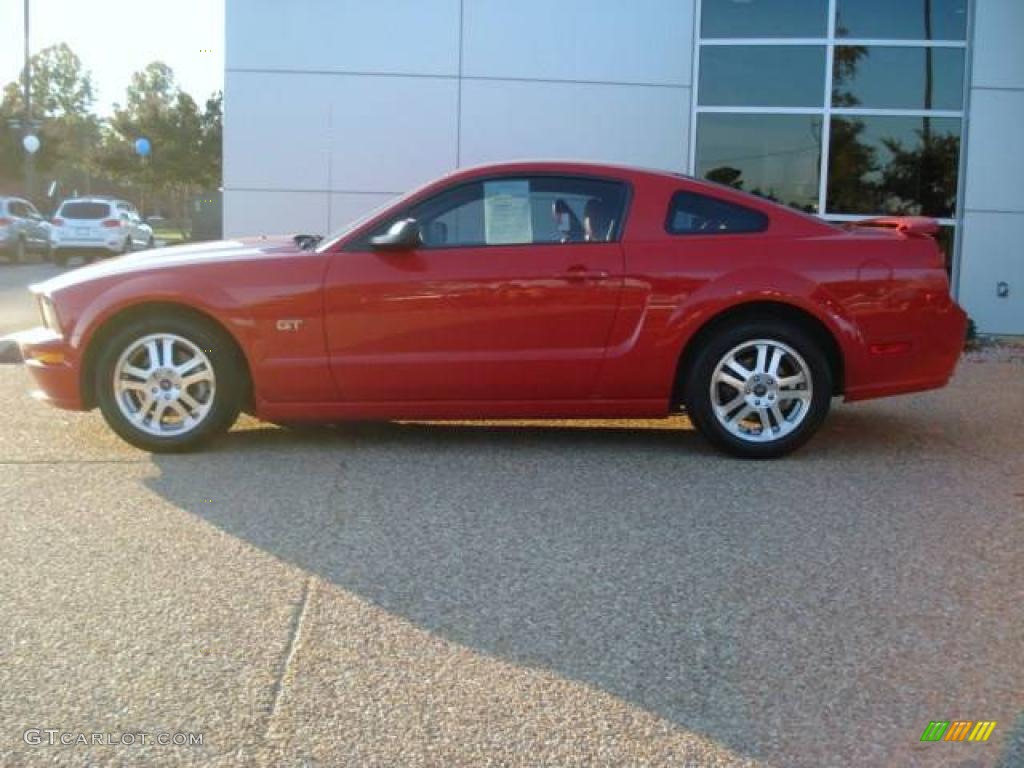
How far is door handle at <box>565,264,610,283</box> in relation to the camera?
655 cm

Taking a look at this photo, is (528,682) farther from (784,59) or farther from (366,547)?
(784,59)

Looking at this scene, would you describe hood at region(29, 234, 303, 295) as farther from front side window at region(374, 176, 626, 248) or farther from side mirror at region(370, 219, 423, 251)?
front side window at region(374, 176, 626, 248)

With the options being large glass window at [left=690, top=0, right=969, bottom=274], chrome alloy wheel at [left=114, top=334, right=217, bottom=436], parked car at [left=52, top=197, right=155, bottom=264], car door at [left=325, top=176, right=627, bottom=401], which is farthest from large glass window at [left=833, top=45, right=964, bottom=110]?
parked car at [left=52, top=197, right=155, bottom=264]

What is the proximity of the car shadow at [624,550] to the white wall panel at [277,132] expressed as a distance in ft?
18.7

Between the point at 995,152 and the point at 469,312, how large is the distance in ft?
25.9

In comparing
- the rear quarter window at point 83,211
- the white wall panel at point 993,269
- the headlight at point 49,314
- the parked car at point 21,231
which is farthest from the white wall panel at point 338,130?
the parked car at point 21,231

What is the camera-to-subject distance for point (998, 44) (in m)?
12.2

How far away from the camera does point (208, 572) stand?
4645 mm

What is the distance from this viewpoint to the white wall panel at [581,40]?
41.1ft

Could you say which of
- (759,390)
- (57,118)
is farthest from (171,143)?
(759,390)

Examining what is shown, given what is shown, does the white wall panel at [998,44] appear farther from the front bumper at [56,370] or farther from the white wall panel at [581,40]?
the front bumper at [56,370]

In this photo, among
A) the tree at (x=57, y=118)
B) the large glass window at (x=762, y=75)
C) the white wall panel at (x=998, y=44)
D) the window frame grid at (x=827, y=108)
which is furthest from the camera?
the tree at (x=57, y=118)

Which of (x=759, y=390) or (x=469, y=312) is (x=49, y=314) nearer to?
(x=469, y=312)

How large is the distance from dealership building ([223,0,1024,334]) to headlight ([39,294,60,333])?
5.86 metres
